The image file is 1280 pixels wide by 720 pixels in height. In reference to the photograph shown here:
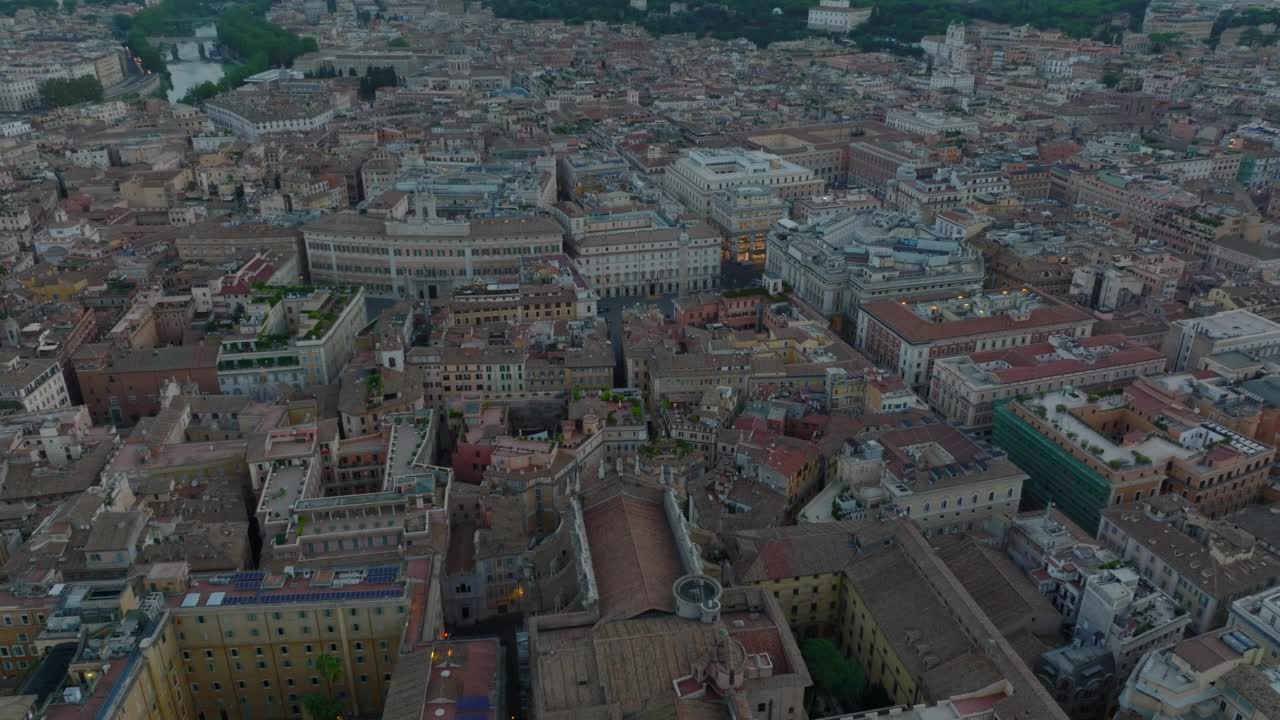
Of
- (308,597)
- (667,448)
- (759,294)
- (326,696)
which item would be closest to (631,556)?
(308,597)

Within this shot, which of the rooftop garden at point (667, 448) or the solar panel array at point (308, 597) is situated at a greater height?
the solar panel array at point (308, 597)

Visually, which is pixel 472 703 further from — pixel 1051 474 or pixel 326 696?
pixel 1051 474

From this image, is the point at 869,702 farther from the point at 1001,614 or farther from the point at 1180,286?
the point at 1180,286

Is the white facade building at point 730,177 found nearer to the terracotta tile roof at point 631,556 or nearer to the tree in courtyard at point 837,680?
the terracotta tile roof at point 631,556

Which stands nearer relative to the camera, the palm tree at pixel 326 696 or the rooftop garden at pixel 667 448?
the palm tree at pixel 326 696

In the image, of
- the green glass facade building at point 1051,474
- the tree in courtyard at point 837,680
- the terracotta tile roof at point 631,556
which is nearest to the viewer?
the terracotta tile roof at point 631,556

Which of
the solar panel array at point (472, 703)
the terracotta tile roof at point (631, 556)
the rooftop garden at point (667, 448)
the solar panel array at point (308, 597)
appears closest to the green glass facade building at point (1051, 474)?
the rooftop garden at point (667, 448)
